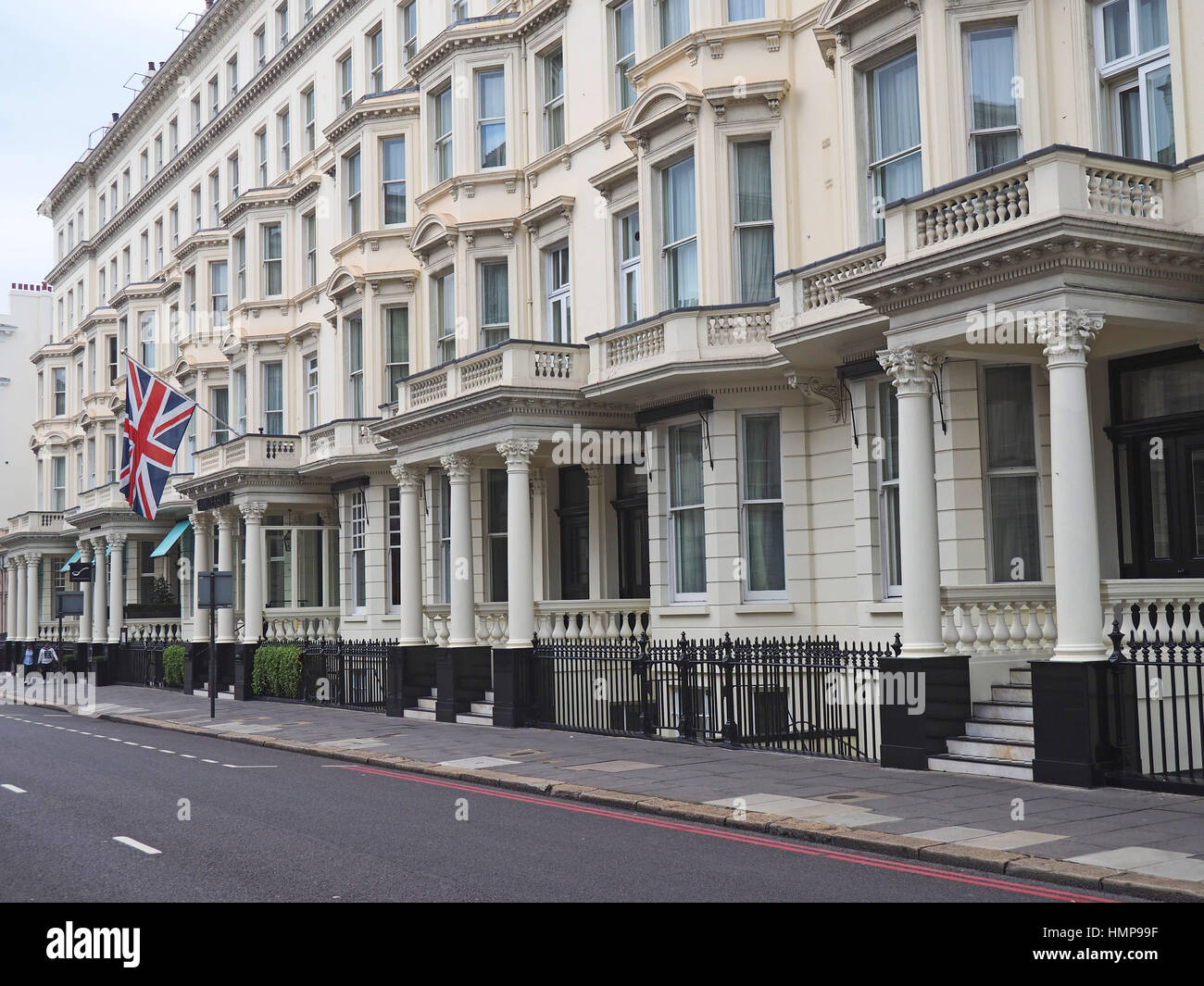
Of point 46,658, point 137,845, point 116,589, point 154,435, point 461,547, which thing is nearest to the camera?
point 137,845

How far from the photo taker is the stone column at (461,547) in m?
22.6

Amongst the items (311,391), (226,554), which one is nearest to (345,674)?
(226,554)

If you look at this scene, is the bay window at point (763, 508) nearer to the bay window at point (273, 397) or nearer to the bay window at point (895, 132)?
the bay window at point (895, 132)

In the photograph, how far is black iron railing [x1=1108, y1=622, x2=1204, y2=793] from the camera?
12.0 metres

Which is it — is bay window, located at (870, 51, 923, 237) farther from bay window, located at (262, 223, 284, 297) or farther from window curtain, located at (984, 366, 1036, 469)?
bay window, located at (262, 223, 284, 297)

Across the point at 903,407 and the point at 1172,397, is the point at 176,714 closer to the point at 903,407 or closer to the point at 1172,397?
the point at 903,407

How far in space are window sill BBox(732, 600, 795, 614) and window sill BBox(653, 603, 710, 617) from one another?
0.54 m

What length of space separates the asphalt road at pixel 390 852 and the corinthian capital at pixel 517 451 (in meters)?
6.60

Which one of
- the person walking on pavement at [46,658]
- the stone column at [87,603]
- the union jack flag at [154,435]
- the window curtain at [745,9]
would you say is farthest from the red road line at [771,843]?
the stone column at [87,603]

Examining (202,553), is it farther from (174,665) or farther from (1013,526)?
(1013,526)

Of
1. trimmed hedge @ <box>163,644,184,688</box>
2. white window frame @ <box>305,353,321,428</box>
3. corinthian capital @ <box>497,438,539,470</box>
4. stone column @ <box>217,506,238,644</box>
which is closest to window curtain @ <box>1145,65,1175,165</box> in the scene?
corinthian capital @ <box>497,438,539,470</box>

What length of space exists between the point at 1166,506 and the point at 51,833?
11.8 metres

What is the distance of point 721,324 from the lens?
60.8ft

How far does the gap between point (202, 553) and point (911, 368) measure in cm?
2610
